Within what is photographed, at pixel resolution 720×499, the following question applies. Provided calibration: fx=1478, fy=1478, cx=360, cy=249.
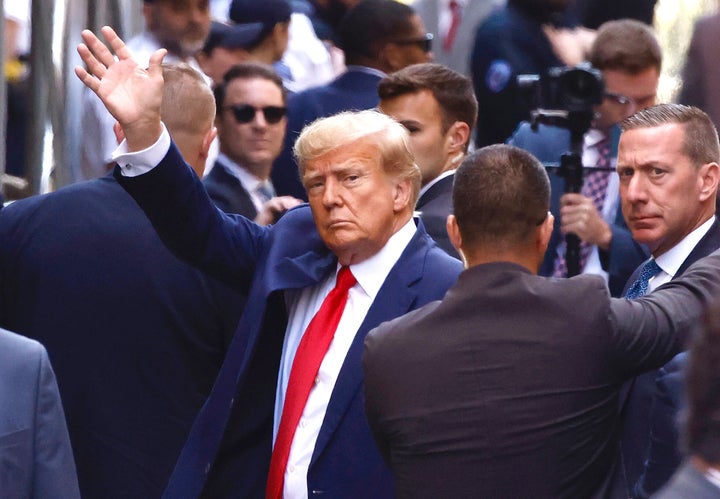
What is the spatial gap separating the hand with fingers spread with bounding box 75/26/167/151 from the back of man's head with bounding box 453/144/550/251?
85 cm

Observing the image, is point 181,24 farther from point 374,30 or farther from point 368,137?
point 368,137

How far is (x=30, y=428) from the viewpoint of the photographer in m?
3.25

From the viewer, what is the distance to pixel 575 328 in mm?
3193

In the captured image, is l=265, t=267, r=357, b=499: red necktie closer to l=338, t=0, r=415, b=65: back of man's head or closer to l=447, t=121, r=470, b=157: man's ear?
l=447, t=121, r=470, b=157: man's ear

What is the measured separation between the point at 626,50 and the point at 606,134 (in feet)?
1.15

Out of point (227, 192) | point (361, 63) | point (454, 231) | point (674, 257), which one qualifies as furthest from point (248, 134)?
point (454, 231)

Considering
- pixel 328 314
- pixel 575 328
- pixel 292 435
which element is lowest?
pixel 292 435

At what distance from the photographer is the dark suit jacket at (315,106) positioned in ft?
20.5

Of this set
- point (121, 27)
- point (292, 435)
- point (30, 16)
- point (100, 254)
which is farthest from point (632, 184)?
point (121, 27)

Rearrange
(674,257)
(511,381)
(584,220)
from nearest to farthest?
(511,381), (674,257), (584,220)

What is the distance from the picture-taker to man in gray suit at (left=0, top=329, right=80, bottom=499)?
3219mm

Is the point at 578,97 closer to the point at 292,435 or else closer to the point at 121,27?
the point at 292,435

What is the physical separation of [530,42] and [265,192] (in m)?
2.05

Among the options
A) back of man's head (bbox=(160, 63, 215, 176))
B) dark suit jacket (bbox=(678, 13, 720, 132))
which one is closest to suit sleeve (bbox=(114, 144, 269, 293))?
back of man's head (bbox=(160, 63, 215, 176))
